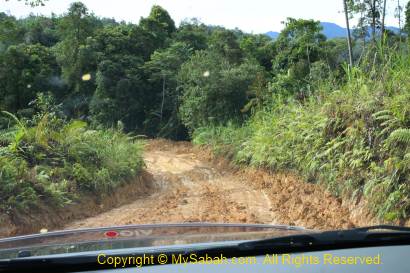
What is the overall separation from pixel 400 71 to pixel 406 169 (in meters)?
2.42

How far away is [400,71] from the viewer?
9.16m

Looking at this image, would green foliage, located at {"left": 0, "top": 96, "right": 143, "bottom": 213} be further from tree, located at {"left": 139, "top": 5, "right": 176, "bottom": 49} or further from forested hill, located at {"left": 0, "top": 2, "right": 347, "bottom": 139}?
tree, located at {"left": 139, "top": 5, "right": 176, "bottom": 49}

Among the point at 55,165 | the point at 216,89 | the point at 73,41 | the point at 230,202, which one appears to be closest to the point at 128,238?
the point at 230,202

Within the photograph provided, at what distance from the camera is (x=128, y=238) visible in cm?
294

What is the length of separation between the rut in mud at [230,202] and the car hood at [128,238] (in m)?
5.03

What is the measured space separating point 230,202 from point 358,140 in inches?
120

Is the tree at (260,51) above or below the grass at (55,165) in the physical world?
above

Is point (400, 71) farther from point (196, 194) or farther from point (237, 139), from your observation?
point (237, 139)

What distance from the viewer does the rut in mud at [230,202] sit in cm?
898

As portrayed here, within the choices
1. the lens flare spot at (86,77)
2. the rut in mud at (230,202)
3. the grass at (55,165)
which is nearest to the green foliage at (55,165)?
the grass at (55,165)

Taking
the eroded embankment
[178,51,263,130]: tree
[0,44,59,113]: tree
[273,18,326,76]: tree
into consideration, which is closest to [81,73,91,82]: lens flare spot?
[0,44,59,113]: tree

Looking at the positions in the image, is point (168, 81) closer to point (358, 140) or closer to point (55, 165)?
point (55, 165)


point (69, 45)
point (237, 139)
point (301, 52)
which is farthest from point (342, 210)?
point (69, 45)

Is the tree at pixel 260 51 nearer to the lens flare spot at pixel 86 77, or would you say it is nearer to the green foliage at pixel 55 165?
the lens flare spot at pixel 86 77
